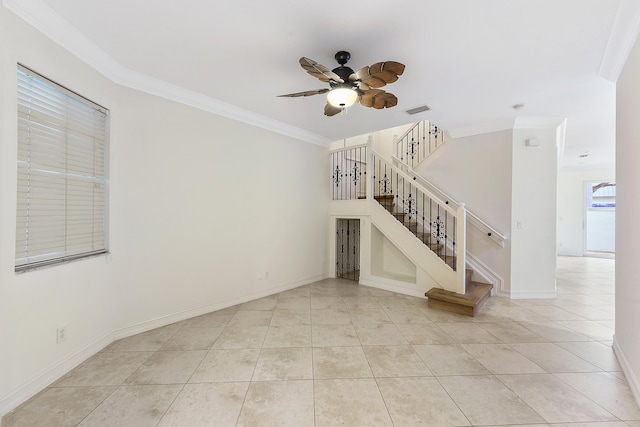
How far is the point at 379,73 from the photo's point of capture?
2039 millimetres

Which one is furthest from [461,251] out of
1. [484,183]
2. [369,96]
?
[369,96]

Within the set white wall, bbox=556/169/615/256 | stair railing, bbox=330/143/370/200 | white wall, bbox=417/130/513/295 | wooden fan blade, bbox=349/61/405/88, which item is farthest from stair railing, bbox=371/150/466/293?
white wall, bbox=556/169/615/256

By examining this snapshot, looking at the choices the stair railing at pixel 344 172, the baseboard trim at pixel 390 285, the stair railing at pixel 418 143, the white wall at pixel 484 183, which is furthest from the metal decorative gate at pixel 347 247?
the white wall at pixel 484 183

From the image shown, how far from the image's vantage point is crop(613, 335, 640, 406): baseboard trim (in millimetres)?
1866

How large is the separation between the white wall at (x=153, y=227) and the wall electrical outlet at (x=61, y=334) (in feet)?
0.12

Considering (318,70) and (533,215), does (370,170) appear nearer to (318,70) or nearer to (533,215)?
(533,215)

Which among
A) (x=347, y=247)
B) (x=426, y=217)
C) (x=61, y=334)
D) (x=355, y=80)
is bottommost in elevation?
(x=61, y=334)

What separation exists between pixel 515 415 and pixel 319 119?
3890mm

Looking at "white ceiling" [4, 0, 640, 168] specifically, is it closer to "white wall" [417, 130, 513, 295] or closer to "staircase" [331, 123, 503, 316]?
"white wall" [417, 130, 513, 295]

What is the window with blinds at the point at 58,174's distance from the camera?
6.16 ft

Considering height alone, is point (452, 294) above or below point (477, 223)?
below

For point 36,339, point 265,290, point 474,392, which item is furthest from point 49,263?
point 474,392

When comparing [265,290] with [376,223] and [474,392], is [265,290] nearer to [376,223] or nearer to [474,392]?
[376,223]

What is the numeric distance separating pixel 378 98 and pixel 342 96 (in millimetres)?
415
